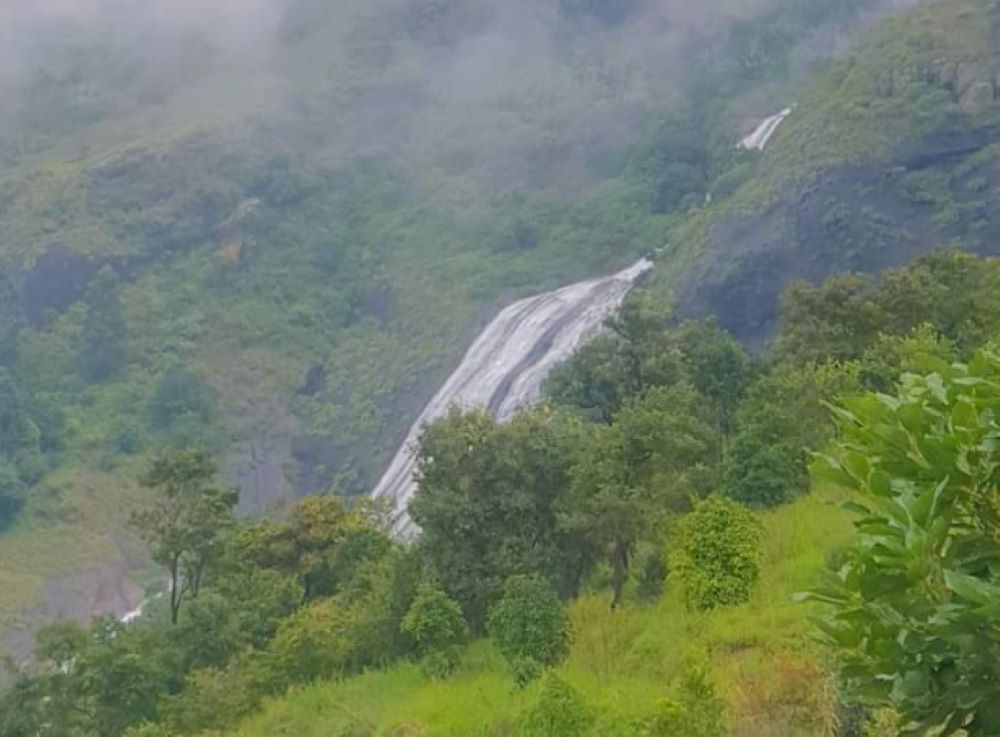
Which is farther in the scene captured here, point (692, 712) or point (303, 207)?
point (303, 207)

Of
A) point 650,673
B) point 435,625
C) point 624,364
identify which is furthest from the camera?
point 624,364

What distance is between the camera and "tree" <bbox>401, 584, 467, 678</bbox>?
528 inches

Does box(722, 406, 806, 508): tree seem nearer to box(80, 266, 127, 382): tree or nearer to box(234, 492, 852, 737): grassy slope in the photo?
box(234, 492, 852, 737): grassy slope

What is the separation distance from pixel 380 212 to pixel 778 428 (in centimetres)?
5839

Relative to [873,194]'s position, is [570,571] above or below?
above

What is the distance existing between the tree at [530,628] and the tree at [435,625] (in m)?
1.18

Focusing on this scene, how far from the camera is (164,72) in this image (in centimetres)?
9775

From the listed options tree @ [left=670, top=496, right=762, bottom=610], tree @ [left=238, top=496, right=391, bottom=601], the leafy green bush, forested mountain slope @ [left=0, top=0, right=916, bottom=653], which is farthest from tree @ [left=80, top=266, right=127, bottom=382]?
the leafy green bush

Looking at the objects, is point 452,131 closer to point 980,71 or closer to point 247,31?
point 247,31

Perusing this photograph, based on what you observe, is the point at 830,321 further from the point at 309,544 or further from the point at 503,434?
the point at 309,544

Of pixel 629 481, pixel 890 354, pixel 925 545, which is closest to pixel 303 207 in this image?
pixel 890 354

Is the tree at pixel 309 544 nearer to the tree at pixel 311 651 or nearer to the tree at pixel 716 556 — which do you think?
the tree at pixel 311 651

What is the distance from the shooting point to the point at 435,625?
13.5 meters

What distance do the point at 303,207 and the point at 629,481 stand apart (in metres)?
59.2
